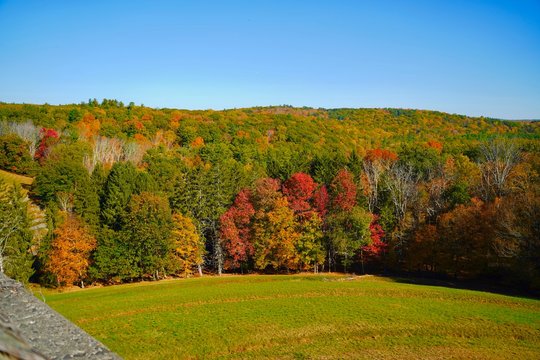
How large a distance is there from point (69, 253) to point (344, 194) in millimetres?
34797

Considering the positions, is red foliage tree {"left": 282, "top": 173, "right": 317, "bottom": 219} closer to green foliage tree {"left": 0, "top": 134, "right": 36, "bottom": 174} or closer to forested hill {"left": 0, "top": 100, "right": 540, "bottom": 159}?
forested hill {"left": 0, "top": 100, "right": 540, "bottom": 159}

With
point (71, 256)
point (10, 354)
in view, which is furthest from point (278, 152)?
point (10, 354)

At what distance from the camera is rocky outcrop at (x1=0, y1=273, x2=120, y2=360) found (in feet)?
34.0

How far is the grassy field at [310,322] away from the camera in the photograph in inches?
861

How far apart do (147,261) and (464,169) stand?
52566mm

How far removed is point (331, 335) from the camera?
2395 cm

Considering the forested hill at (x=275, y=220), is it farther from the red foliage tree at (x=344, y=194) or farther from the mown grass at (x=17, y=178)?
the mown grass at (x=17, y=178)

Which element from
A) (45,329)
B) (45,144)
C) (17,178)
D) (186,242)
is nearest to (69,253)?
(186,242)

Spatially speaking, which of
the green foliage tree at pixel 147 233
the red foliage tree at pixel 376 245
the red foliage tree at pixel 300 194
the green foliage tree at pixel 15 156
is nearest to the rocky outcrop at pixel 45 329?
the green foliage tree at pixel 147 233

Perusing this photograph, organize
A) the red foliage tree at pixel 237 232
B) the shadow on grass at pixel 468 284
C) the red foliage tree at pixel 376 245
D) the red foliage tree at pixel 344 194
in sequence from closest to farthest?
the shadow on grass at pixel 468 284
the red foliage tree at pixel 376 245
the red foliage tree at pixel 237 232
the red foliage tree at pixel 344 194

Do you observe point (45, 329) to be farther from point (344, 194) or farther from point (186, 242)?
point (344, 194)

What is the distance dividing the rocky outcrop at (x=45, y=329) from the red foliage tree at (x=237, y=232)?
3787 cm

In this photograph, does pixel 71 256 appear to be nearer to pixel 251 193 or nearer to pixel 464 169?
pixel 251 193

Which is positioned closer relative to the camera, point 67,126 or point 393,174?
point 393,174
